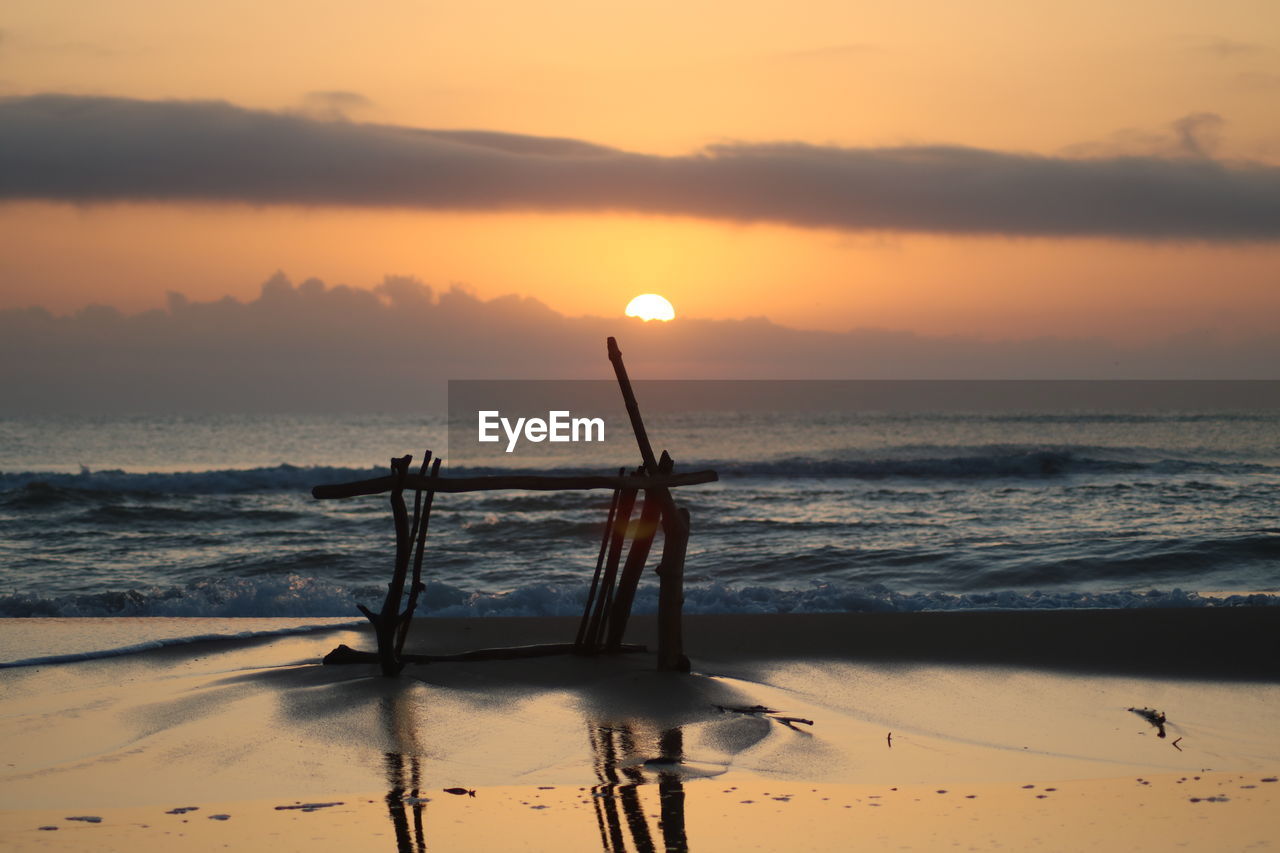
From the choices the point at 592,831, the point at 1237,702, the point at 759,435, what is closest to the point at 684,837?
the point at 592,831

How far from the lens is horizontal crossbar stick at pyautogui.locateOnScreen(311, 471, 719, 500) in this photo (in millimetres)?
8797

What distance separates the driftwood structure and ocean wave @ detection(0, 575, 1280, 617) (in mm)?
4777

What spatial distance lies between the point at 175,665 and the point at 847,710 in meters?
6.01

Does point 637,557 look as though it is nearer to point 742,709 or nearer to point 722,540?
point 742,709

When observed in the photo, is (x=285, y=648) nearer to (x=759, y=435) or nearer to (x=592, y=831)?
(x=592, y=831)

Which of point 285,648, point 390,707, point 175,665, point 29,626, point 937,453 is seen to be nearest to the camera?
point 390,707

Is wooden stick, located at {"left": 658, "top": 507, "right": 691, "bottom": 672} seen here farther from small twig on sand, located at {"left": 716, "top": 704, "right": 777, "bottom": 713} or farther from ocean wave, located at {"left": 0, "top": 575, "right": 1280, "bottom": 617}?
ocean wave, located at {"left": 0, "top": 575, "right": 1280, "bottom": 617}

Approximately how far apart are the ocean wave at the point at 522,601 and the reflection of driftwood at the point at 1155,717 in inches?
242

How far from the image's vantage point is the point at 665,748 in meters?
7.16

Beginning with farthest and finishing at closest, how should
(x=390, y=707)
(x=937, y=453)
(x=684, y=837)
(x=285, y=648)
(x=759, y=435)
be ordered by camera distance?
(x=759, y=435) < (x=937, y=453) < (x=285, y=648) < (x=390, y=707) < (x=684, y=837)

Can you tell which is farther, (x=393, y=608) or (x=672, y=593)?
(x=672, y=593)

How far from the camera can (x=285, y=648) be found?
11.1m

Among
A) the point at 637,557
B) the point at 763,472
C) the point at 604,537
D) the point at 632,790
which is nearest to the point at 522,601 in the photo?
the point at 637,557

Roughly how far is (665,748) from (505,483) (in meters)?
2.96
